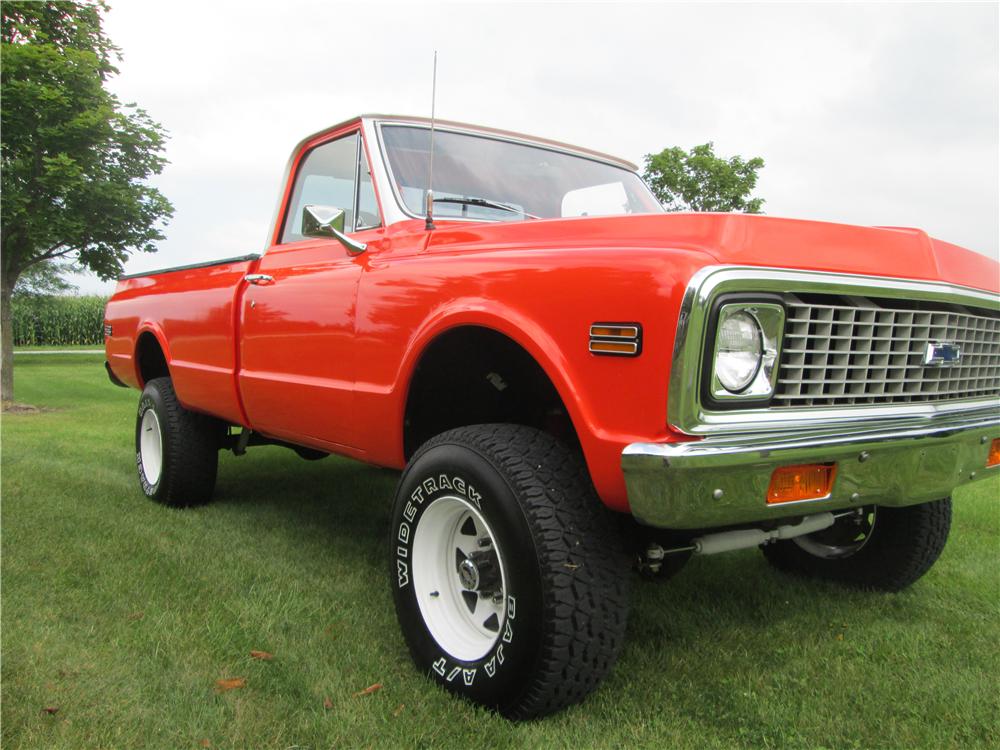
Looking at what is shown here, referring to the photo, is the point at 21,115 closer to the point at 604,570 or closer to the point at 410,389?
the point at 410,389

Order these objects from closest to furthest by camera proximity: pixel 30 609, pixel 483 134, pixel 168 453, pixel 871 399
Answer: pixel 871 399 < pixel 30 609 < pixel 483 134 < pixel 168 453

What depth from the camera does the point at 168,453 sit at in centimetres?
482

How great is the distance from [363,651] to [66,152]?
35.7 feet

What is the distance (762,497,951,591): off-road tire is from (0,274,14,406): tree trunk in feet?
38.3

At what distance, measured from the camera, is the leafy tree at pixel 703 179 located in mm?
15172

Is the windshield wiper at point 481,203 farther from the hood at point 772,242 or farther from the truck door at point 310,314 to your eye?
the hood at point 772,242

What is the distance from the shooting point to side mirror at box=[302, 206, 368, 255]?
3.18m

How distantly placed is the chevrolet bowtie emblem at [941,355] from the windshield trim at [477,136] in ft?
5.41

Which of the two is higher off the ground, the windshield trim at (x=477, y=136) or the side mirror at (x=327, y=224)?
the windshield trim at (x=477, y=136)

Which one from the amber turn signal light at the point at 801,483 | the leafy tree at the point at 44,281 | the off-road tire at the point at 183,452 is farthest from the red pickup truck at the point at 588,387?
the leafy tree at the point at 44,281

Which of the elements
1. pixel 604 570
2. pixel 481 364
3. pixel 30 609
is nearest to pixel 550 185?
pixel 481 364

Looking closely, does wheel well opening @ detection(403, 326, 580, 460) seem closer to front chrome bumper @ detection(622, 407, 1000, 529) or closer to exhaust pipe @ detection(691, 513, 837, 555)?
exhaust pipe @ detection(691, 513, 837, 555)

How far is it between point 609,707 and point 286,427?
2061mm

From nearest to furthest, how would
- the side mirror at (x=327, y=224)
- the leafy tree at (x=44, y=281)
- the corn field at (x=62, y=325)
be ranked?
the side mirror at (x=327, y=224) → the leafy tree at (x=44, y=281) → the corn field at (x=62, y=325)
